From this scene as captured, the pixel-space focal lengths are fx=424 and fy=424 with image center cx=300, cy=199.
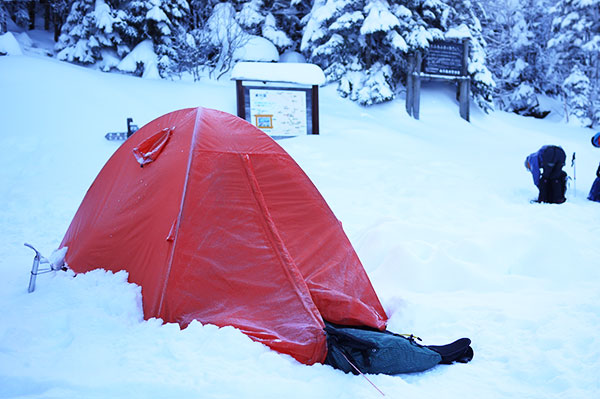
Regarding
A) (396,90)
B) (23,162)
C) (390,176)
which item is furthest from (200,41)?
(390,176)

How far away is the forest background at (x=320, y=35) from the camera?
13438 millimetres

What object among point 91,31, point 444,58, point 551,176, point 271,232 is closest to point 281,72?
point 551,176

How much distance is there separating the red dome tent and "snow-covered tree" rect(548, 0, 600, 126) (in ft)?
65.7

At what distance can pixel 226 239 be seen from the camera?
2.94m

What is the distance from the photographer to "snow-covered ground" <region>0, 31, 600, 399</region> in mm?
2166

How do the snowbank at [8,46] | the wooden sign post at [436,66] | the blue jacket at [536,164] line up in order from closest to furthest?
1. the blue jacket at [536,164]
2. the snowbank at [8,46]
3. the wooden sign post at [436,66]

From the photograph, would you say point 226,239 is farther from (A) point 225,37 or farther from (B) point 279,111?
(A) point 225,37

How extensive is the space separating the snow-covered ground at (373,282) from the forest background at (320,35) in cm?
380

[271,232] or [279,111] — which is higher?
[279,111]

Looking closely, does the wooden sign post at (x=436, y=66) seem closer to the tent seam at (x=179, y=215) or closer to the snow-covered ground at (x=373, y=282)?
the snow-covered ground at (x=373, y=282)

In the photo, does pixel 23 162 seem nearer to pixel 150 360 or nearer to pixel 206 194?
pixel 206 194

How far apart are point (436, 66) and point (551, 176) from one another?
7995 mm

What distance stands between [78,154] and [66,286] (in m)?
6.94

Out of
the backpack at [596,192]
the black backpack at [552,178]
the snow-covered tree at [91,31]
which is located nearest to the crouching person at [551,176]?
the black backpack at [552,178]
